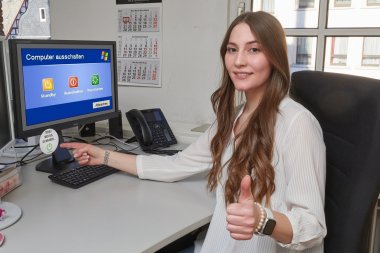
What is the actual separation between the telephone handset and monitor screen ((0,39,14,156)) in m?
0.59

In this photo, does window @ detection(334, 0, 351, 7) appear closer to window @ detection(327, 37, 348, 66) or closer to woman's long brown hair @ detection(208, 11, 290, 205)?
window @ detection(327, 37, 348, 66)

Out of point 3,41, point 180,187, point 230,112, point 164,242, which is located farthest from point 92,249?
point 3,41

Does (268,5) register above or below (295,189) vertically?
above

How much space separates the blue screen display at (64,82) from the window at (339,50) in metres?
1.01

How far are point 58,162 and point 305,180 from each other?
38.1 inches

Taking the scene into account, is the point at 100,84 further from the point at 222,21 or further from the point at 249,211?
the point at 249,211

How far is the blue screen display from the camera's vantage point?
4.43 feet

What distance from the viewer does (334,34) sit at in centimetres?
172

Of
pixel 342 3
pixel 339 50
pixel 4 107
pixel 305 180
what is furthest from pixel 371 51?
pixel 4 107

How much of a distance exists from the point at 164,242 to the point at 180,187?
14.8 inches

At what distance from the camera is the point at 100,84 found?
1.66 m

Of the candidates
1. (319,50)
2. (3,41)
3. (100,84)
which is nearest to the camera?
(3,41)

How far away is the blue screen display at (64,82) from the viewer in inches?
53.1

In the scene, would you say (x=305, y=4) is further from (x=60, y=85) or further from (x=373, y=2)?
(x=60, y=85)
